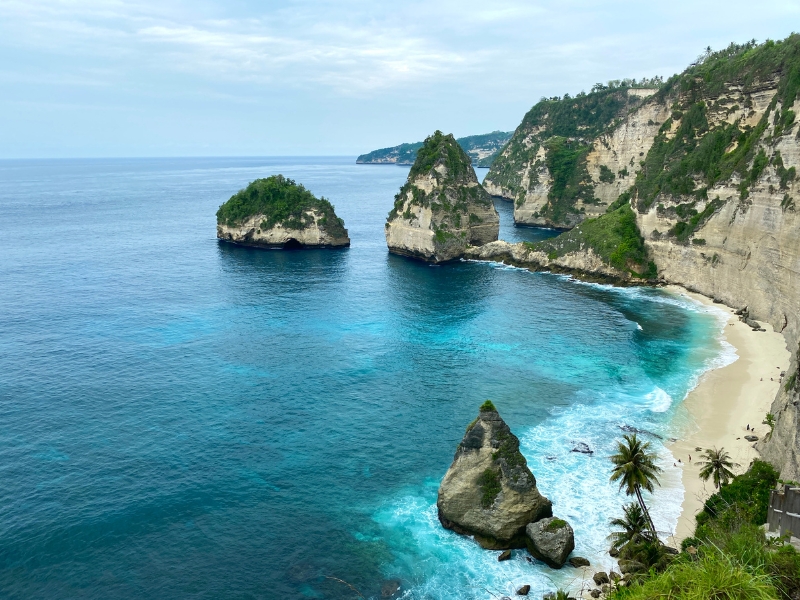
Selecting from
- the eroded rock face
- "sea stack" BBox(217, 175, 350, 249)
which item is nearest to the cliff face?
the eroded rock face

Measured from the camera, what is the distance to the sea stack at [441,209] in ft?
415

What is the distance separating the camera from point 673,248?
102 m

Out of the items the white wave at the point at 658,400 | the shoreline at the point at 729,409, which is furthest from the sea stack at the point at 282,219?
the white wave at the point at 658,400

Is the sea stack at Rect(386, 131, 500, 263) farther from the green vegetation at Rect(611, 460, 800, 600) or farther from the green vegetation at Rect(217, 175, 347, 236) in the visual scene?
the green vegetation at Rect(611, 460, 800, 600)

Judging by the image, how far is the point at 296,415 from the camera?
57844mm

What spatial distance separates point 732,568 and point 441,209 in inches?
4364

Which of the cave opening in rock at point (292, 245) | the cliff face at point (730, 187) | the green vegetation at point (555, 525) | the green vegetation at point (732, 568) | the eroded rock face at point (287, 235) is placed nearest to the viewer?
the green vegetation at point (732, 568)

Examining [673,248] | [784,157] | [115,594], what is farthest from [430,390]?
[673,248]

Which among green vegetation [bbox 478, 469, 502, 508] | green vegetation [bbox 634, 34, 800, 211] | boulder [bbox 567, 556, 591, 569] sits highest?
green vegetation [bbox 634, 34, 800, 211]

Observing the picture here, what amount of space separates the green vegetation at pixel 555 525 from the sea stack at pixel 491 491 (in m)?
1.71

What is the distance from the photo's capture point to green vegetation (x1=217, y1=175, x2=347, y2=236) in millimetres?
142000

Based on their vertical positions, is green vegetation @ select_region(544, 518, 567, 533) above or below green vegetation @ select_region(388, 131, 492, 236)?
below

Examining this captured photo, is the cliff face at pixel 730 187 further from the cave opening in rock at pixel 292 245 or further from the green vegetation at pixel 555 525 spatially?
the cave opening in rock at pixel 292 245

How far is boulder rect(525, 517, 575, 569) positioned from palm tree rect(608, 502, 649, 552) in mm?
2760
